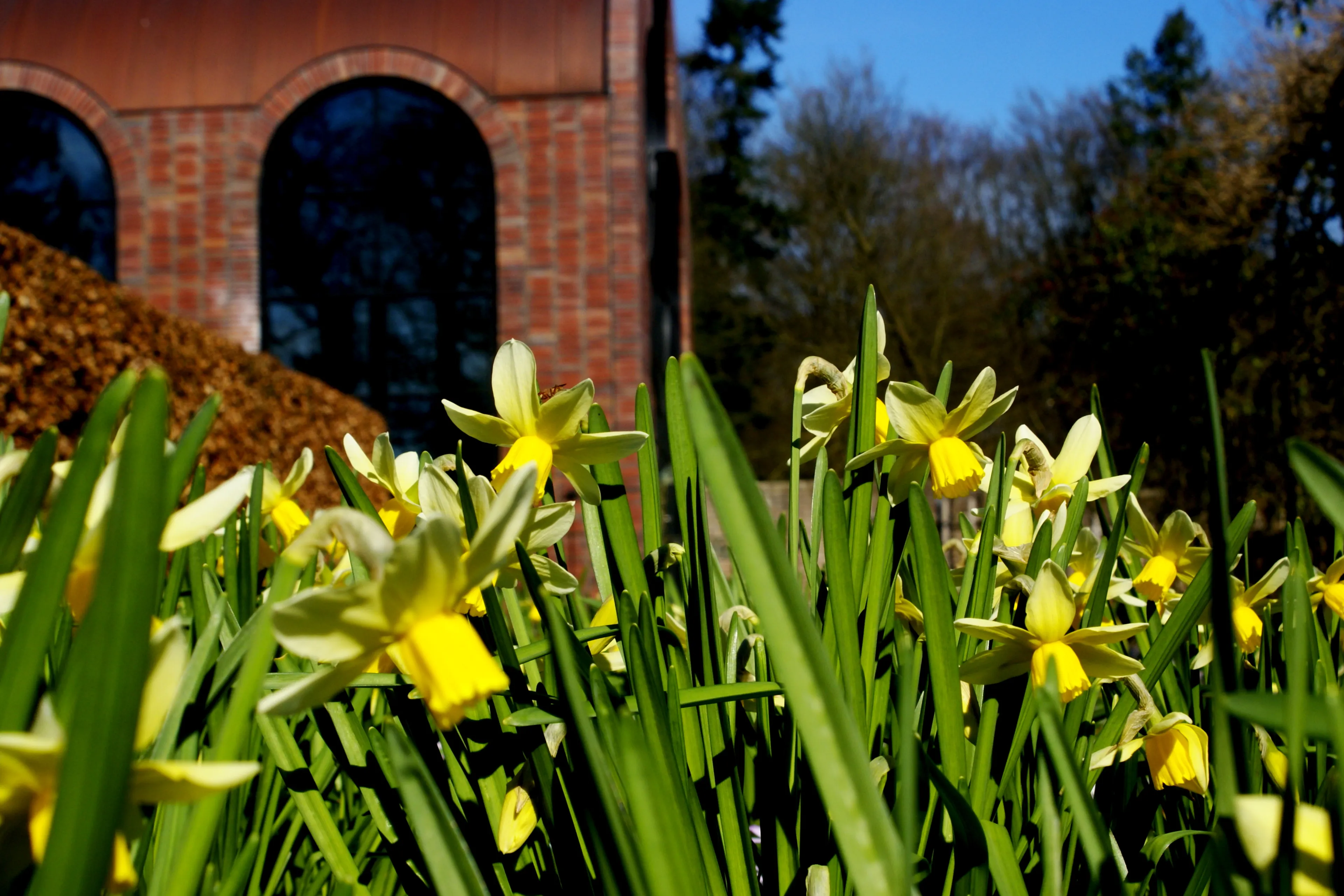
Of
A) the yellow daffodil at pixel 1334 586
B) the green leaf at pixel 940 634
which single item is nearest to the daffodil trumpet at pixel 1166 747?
the green leaf at pixel 940 634

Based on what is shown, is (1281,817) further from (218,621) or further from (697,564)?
(218,621)

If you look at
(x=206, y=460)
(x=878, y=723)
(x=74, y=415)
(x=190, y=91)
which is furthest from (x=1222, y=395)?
(x=190, y=91)

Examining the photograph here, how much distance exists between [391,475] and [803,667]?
0.41 m

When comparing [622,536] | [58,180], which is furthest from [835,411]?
[58,180]

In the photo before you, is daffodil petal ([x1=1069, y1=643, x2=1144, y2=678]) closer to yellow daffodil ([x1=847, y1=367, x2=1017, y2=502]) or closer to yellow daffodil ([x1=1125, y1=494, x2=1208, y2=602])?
yellow daffodil ([x1=847, y1=367, x2=1017, y2=502])

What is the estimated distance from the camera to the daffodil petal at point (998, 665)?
0.52m

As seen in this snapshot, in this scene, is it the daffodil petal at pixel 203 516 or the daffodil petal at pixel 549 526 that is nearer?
the daffodil petal at pixel 203 516

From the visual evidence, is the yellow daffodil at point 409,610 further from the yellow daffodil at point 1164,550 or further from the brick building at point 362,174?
the brick building at point 362,174

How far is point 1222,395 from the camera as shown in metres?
6.50

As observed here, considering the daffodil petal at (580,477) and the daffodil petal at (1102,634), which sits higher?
the daffodil petal at (580,477)

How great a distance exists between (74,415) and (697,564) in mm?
2872

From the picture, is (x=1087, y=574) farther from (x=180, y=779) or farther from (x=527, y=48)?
(x=527, y=48)

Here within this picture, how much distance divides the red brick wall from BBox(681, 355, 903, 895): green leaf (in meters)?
6.46

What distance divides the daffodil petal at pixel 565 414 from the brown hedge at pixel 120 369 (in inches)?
58.1
